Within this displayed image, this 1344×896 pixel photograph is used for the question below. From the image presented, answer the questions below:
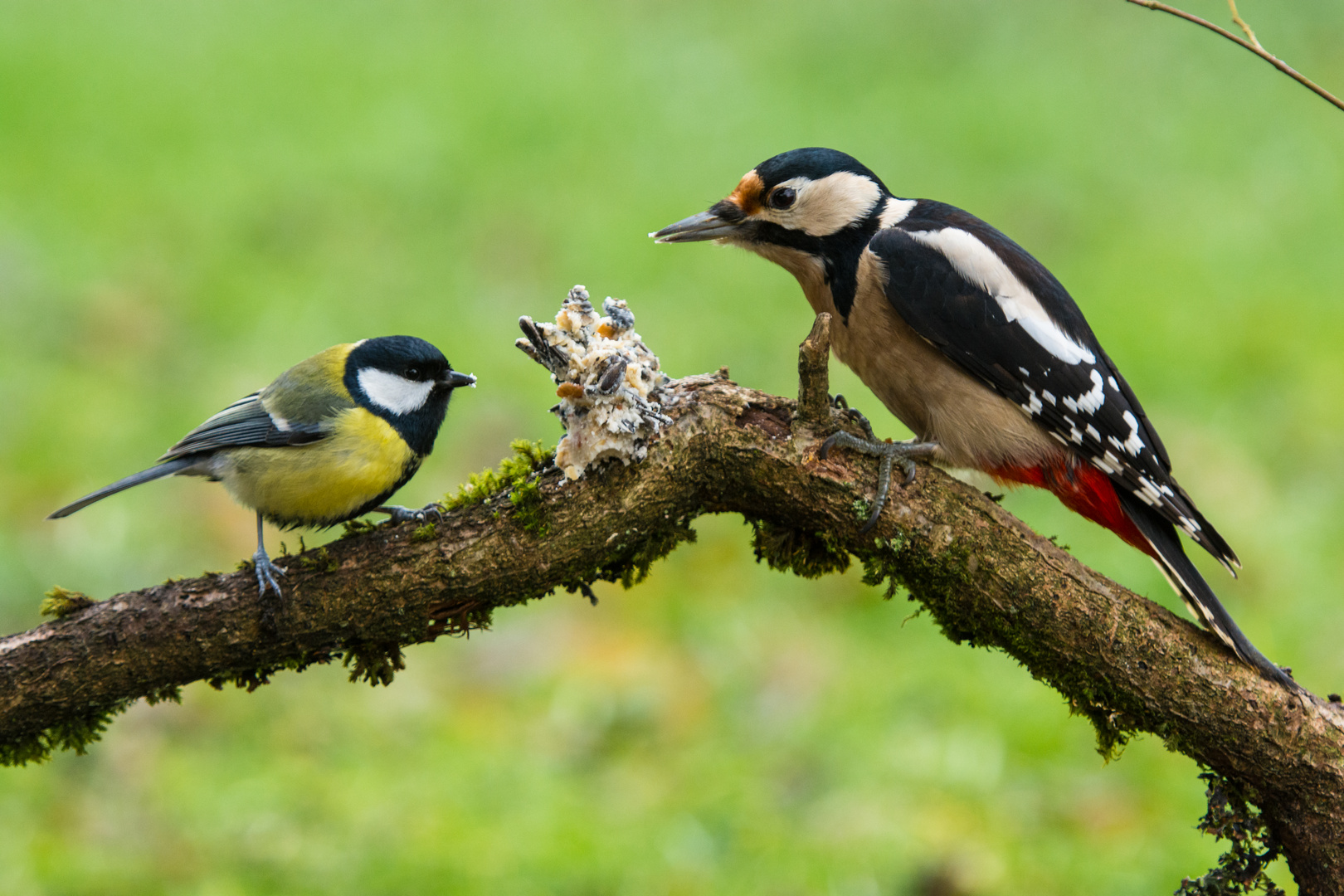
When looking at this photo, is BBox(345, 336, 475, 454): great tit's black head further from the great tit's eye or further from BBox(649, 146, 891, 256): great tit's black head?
the great tit's eye

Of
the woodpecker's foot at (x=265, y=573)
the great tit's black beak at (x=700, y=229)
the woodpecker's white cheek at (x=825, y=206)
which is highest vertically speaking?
the woodpecker's white cheek at (x=825, y=206)

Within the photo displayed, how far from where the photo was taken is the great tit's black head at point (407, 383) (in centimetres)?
339

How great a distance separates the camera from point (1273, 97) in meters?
10.7

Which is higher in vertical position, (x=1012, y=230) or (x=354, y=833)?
(x=1012, y=230)

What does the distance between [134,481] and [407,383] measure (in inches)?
30.1

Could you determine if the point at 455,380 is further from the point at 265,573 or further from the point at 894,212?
the point at 894,212

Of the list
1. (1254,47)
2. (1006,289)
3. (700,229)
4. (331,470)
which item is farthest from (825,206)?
(331,470)

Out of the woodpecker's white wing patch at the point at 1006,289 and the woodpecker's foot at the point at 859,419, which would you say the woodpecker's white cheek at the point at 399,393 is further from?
the woodpecker's white wing patch at the point at 1006,289

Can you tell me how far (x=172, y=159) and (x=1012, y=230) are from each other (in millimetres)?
6059

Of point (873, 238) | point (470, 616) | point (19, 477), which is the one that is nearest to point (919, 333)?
point (873, 238)

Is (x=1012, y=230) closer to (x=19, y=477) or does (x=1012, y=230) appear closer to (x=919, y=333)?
(x=919, y=333)

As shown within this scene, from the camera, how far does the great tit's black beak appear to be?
141 inches

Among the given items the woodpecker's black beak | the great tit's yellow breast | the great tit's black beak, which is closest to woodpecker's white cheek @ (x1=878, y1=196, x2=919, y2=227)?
the great tit's black beak

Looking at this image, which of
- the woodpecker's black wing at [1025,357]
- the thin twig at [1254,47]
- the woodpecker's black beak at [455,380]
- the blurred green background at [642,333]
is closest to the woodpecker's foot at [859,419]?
the woodpecker's black wing at [1025,357]
